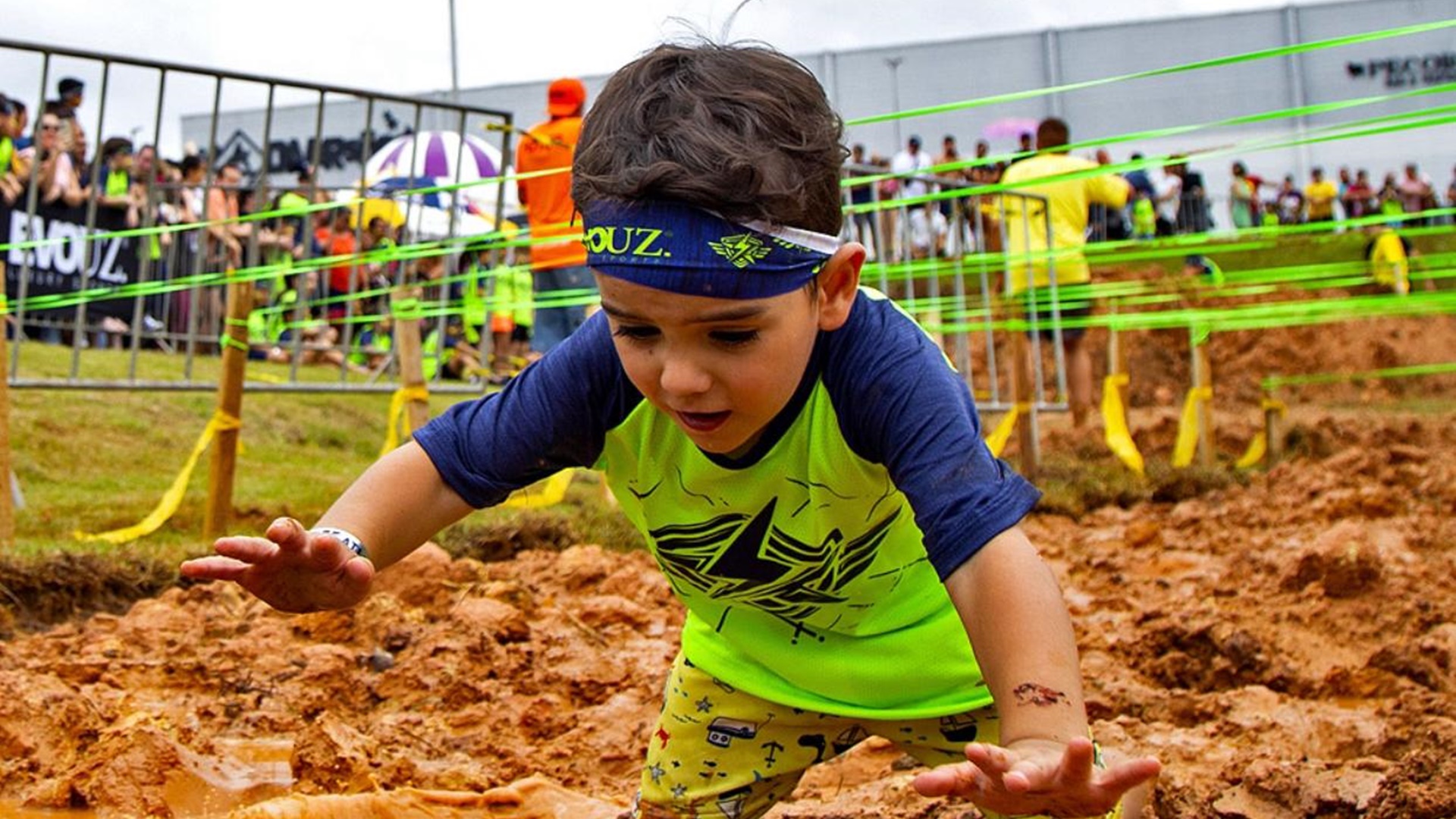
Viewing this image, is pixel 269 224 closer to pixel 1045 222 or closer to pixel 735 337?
pixel 1045 222

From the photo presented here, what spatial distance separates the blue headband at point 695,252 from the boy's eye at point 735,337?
0.18 ft

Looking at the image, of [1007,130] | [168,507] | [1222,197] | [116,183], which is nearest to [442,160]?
[116,183]

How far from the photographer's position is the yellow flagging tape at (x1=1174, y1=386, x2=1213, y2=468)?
35.2 ft

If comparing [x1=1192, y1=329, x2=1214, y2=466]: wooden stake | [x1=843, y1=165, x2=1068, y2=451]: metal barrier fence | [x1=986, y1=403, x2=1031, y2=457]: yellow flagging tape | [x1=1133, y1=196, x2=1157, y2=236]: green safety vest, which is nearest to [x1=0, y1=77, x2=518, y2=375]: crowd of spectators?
[x1=843, y1=165, x2=1068, y2=451]: metal barrier fence

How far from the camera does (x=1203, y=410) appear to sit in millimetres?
10922

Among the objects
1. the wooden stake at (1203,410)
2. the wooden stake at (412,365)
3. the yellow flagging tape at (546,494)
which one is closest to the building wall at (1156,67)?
the wooden stake at (1203,410)

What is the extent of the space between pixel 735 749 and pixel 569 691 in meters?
1.49

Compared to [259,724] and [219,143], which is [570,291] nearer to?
[259,724]

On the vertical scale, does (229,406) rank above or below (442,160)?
below

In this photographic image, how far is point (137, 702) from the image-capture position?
3.69m

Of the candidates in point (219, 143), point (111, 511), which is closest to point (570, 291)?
point (111, 511)

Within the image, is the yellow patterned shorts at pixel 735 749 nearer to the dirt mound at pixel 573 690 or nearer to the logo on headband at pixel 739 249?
the dirt mound at pixel 573 690

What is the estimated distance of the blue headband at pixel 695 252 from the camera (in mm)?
2018

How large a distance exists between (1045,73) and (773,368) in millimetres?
24864
